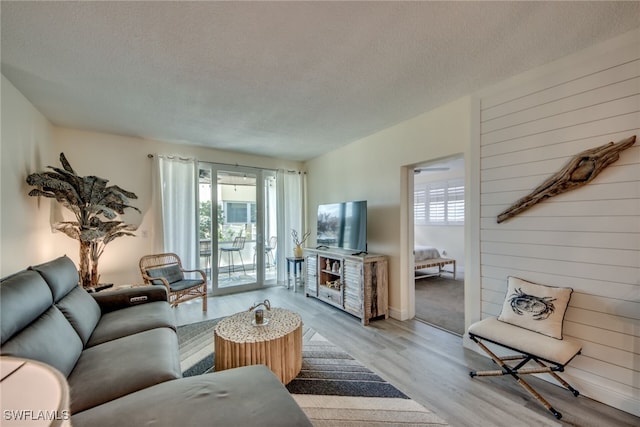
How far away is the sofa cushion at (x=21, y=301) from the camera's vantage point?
52.1 inches

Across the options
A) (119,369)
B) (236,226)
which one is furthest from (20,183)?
(236,226)

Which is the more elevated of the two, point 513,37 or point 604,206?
point 513,37

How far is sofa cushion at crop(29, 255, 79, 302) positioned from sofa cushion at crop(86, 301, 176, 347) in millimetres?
378

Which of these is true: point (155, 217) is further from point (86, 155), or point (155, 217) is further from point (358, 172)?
point (358, 172)

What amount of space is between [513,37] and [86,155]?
15.9 ft

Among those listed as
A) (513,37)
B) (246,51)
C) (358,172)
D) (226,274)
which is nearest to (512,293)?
(513,37)

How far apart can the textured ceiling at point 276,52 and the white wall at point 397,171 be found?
0.25 meters

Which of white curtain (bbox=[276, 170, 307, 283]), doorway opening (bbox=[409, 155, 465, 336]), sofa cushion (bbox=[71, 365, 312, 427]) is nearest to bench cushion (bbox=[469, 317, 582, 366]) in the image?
sofa cushion (bbox=[71, 365, 312, 427])

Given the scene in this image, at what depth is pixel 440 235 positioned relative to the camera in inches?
261

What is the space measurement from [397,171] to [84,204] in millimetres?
3719

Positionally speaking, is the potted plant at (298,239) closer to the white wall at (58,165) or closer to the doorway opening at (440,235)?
the white wall at (58,165)

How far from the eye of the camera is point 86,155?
3.64 metres

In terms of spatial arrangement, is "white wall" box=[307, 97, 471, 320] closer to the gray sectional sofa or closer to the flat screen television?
the flat screen television

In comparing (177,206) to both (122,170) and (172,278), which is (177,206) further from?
(172,278)
